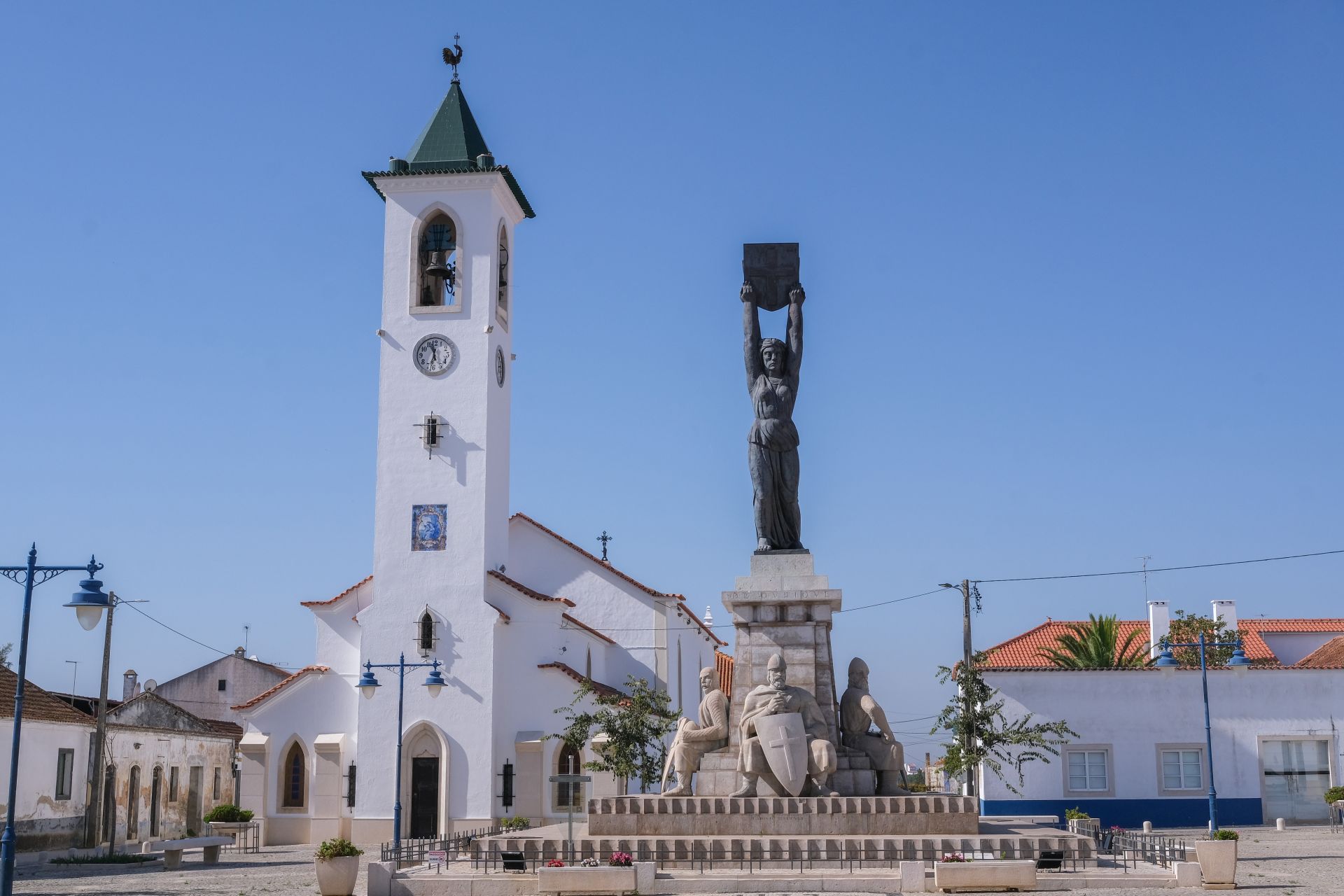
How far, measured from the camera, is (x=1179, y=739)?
36.6 metres

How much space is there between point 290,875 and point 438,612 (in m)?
13.9

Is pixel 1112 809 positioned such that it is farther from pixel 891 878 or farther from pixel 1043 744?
pixel 891 878

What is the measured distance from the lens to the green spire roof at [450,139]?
41.0 meters

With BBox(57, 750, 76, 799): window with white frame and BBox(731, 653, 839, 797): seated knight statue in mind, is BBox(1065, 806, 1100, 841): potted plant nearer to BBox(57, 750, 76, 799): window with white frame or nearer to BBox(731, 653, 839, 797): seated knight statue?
BBox(731, 653, 839, 797): seated knight statue

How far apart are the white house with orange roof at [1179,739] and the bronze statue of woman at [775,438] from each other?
17920 mm

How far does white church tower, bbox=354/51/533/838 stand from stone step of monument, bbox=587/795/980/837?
20085 mm

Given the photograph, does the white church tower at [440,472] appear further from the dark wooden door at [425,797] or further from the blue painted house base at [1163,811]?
the blue painted house base at [1163,811]

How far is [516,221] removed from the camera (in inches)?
1732

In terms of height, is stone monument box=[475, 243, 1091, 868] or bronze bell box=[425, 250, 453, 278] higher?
bronze bell box=[425, 250, 453, 278]

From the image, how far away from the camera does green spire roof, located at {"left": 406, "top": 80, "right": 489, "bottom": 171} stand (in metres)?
41.0

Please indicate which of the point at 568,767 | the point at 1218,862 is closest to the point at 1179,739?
the point at 568,767

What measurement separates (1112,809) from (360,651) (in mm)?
20656

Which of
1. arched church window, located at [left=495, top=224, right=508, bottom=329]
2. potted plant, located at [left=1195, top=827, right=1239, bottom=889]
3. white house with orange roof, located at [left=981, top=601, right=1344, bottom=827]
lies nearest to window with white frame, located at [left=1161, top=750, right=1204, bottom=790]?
white house with orange roof, located at [left=981, top=601, right=1344, bottom=827]

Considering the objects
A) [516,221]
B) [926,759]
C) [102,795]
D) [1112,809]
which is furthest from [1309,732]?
[926,759]
